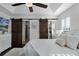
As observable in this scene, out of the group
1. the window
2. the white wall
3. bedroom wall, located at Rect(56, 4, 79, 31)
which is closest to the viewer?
bedroom wall, located at Rect(56, 4, 79, 31)

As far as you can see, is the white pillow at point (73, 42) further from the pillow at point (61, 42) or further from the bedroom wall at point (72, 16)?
the bedroom wall at point (72, 16)

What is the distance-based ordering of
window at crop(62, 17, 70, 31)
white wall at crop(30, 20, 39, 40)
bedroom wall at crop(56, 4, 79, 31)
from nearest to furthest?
bedroom wall at crop(56, 4, 79, 31)
window at crop(62, 17, 70, 31)
white wall at crop(30, 20, 39, 40)

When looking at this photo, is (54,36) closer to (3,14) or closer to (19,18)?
(19,18)

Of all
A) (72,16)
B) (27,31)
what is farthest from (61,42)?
(27,31)

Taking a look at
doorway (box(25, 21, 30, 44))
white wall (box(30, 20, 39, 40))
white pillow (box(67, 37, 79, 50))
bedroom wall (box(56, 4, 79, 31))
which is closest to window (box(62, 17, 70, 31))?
bedroom wall (box(56, 4, 79, 31))

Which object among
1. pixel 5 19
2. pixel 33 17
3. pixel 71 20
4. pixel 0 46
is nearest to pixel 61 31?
pixel 71 20

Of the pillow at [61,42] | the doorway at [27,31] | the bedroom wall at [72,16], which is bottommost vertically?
the pillow at [61,42]

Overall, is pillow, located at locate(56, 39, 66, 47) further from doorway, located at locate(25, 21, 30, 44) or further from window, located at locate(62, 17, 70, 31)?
doorway, located at locate(25, 21, 30, 44)

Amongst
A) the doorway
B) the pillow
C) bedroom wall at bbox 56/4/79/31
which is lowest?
the pillow

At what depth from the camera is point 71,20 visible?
2086mm

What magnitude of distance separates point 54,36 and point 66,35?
0.27 meters

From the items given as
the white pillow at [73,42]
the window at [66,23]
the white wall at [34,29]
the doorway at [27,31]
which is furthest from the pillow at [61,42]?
the doorway at [27,31]

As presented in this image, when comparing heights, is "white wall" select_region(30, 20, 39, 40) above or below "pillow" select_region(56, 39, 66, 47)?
above

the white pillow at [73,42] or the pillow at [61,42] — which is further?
the pillow at [61,42]
